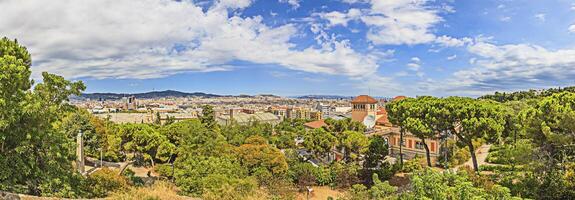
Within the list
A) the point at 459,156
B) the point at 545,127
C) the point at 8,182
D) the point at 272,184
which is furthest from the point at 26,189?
the point at 459,156

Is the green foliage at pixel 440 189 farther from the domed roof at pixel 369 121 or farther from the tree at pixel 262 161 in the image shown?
the domed roof at pixel 369 121

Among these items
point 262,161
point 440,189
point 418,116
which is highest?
point 418,116

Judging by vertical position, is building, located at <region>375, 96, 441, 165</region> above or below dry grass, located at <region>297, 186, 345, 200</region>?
above

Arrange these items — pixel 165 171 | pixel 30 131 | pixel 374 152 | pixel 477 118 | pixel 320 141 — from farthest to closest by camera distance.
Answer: pixel 320 141 → pixel 374 152 → pixel 165 171 → pixel 477 118 → pixel 30 131

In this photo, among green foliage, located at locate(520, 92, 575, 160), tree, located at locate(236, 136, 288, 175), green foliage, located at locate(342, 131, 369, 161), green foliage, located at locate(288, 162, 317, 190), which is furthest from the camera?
green foliage, located at locate(342, 131, 369, 161)

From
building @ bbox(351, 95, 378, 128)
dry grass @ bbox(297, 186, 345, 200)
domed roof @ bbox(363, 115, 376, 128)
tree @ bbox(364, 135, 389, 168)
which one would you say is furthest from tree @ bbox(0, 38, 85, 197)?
building @ bbox(351, 95, 378, 128)

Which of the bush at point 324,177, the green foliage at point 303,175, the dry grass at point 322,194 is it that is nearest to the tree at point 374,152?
the bush at point 324,177

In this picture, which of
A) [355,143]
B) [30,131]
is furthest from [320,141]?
[30,131]

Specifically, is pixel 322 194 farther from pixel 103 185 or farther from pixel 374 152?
pixel 103 185

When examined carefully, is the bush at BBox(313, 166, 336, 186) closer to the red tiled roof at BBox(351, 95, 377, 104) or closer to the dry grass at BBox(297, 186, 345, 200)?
the dry grass at BBox(297, 186, 345, 200)

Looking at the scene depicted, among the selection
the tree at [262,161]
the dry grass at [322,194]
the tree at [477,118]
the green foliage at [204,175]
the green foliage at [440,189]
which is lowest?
the dry grass at [322,194]
